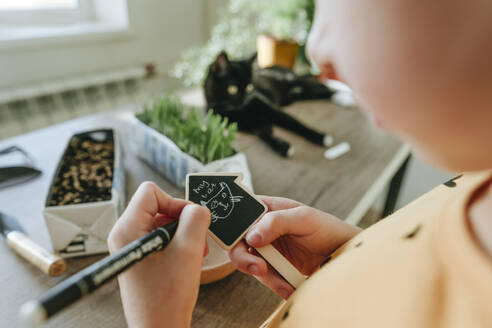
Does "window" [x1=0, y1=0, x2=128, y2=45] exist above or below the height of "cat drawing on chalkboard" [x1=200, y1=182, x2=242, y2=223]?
above

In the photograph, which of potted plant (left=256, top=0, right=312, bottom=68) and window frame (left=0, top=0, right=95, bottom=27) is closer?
potted plant (left=256, top=0, right=312, bottom=68)

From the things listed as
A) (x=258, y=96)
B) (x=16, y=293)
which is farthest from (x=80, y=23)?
(x=16, y=293)

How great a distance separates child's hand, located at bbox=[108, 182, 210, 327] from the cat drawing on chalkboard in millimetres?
66

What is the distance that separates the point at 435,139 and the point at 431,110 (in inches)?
0.8

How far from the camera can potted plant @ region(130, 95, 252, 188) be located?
2.05 feet

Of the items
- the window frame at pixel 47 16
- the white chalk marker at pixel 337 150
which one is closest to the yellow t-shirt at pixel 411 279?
the white chalk marker at pixel 337 150

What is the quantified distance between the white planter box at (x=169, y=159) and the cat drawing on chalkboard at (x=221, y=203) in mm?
94

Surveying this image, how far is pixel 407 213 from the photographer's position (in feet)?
1.10

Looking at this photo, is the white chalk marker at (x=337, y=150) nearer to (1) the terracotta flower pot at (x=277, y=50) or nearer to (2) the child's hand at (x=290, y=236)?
(2) the child's hand at (x=290, y=236)

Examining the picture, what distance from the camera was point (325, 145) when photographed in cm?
92

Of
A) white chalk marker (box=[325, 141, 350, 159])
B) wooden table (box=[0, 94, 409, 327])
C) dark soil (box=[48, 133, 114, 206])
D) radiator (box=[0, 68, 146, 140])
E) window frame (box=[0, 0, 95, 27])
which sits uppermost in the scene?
window frame (box=[0, 0, 95, 27])

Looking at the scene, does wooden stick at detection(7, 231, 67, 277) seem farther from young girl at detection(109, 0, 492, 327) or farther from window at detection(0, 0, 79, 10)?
window at detection(0, 0, 79, 10)

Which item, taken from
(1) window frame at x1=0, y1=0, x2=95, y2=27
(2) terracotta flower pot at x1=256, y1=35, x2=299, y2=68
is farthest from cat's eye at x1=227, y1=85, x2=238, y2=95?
(1) window frame at x1=0, y1=0, x2=95, y2=27

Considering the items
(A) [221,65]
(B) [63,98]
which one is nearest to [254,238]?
(A) [221,65]
